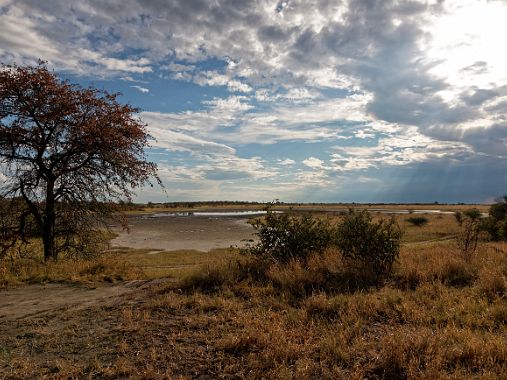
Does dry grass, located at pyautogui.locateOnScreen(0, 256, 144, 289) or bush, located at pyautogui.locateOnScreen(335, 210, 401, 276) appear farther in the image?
dry grass, located at pyautogui.locateOnScreen(0, 256, 144, 289)

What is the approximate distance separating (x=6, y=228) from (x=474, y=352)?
13.9m

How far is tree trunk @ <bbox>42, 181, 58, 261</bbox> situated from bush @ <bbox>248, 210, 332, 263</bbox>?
725 cm

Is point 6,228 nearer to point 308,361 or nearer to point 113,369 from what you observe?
point 113,369

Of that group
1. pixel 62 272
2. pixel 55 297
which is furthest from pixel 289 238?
pixel 62 272

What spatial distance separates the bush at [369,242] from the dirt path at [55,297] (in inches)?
231

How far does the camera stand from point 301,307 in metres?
7.88

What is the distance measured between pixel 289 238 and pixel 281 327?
17.8 feet

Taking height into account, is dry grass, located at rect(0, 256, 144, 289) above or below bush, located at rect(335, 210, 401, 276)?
below

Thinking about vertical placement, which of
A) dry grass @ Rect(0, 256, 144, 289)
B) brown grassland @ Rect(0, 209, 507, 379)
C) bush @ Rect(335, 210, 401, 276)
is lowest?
brown grassland @ Rect(0, 209, 507, 379)

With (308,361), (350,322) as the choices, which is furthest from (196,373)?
(350,322)

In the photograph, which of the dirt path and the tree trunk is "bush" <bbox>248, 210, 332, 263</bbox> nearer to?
the dirt path

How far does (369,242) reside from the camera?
36.4ft

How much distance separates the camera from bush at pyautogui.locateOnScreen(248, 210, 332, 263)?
11.9 metres

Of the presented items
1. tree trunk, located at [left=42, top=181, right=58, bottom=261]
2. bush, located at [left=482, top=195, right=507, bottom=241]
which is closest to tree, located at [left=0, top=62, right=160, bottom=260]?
tree trunk, located at [left=42, top=181, right=58, bottom=261]
